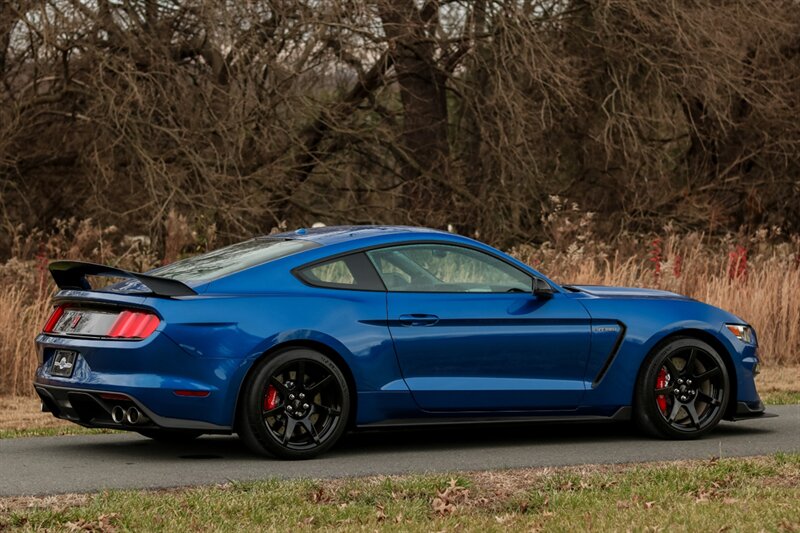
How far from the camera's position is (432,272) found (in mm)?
9523

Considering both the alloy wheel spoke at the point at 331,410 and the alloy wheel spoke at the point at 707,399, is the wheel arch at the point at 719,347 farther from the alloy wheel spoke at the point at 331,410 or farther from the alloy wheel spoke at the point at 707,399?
the alloy wheel spoke at the point at 331,410

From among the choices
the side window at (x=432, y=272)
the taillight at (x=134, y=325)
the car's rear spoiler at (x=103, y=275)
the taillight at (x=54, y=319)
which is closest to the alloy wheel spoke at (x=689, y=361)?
the side window at (x=432, y=272)

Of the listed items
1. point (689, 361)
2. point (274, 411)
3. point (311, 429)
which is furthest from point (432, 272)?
point (689, 361)

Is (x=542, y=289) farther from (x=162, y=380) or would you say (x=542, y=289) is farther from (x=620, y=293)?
(x=162, y=380)

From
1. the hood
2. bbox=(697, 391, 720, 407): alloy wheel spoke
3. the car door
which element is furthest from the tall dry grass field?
bbox=(697, 391, 720, 407): alloy wheel spoke

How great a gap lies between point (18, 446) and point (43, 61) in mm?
12145

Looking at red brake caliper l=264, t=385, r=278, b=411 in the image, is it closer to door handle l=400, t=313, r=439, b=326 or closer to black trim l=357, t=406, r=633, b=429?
black trim l=357, t=406, r=633, b=429

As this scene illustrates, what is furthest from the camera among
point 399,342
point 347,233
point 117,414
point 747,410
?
point 747,410

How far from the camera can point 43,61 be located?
68.6 ft

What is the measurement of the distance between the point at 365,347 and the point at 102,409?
62.7 inches

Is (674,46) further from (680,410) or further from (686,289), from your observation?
(680,410)

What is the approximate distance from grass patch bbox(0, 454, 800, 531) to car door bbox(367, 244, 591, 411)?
1.07 metres

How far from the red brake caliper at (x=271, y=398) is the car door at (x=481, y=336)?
817mm

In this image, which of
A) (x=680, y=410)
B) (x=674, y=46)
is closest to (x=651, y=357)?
(x=680, y=410)
